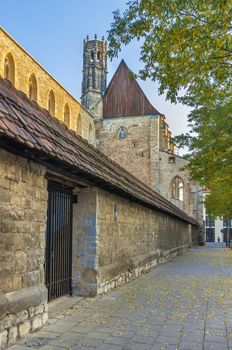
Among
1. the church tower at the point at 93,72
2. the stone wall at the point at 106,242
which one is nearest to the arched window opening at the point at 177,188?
the church tower at the point at 93,72

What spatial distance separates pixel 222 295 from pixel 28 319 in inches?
212

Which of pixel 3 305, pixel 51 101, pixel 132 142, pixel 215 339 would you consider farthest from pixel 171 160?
pixel 3 305

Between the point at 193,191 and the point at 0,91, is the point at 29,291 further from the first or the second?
the point at 193,191

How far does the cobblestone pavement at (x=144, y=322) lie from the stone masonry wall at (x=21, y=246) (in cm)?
31

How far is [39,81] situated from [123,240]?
19633mm

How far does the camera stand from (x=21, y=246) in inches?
212

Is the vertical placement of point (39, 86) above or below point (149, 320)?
above

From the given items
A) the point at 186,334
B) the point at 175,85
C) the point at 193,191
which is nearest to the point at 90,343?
the point at 186,334

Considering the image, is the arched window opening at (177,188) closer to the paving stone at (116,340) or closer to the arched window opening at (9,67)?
the arched window opening at (9,67)

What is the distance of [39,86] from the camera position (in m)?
28.0

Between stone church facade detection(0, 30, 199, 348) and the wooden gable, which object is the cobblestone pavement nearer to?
stone church facade detection(0, 30, 199, 348)

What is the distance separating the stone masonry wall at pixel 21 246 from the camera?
4.91 m

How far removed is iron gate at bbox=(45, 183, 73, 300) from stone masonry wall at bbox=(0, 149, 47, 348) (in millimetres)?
1303

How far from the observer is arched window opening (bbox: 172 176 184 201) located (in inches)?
1620
